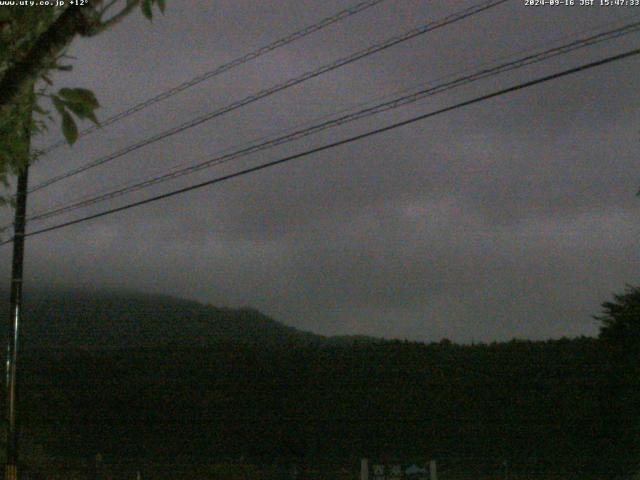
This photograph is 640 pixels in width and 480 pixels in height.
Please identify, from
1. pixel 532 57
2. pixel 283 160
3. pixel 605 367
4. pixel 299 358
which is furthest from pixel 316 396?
pixel 532 57

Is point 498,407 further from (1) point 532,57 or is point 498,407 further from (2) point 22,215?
(1) point 532,57

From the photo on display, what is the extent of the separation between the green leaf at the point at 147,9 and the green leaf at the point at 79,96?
0.58 meters

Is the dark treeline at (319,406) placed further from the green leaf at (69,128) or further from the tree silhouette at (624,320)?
the green leaf at (69,128)

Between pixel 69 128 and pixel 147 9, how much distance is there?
76 cm

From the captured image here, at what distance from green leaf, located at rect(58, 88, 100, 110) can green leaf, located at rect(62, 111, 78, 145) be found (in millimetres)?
74

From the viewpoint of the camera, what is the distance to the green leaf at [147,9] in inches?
164

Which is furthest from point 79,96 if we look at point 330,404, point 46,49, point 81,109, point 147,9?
point 330,404

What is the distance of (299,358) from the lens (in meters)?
26.5

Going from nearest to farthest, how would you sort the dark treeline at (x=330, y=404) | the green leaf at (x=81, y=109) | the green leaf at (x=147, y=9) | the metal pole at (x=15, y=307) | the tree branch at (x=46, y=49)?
the tree branch at (x=46, y=49), the green leaf at (x=81, y=109), the green leaf at (x=147, y=9), the metal pole at (x=15, y=307), the dark treeline at (x=330, y=404)

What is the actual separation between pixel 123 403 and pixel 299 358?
19.7ft

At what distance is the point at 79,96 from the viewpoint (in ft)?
12.6

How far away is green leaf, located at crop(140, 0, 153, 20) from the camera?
164 inches

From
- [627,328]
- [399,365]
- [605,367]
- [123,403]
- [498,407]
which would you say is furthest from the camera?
[123,403]

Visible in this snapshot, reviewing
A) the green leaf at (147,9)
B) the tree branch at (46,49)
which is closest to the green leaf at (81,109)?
the tree branch at (46,49)
